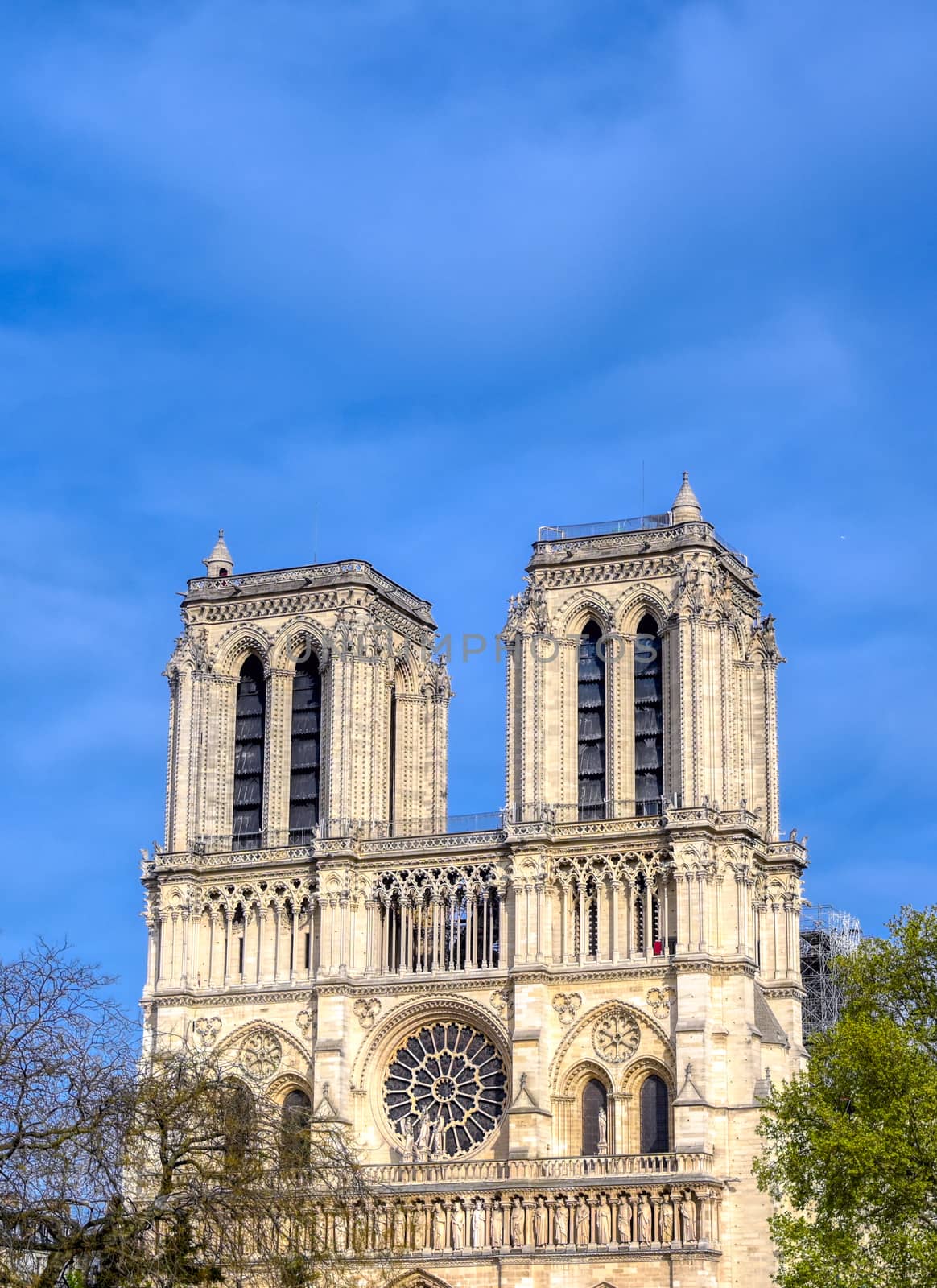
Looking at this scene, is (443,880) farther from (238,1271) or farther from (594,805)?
(238,1271)

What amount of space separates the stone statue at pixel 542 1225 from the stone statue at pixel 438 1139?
407cm

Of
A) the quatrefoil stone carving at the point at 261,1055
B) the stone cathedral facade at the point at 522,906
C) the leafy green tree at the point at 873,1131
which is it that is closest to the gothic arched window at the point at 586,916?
the stone cathedral facade at the point at 522,906

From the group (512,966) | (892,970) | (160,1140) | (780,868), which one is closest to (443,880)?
(512,966)

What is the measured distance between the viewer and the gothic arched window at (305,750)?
75250 millimetres

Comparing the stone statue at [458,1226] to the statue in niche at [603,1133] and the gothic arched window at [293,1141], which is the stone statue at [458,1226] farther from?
the gothic arched window at [293,1141]

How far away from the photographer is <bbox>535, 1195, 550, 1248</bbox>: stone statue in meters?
66.8

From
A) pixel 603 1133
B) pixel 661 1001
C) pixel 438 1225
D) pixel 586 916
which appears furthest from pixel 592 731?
pixel 438 1225

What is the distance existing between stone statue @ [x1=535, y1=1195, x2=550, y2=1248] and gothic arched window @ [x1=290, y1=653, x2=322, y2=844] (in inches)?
547

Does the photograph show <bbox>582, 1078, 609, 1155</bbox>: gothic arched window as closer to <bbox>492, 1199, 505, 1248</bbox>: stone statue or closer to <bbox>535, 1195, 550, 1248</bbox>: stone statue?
<bbox>535, 1195, 550, 1248</bbox>: stone statue

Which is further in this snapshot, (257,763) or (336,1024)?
(257,763)

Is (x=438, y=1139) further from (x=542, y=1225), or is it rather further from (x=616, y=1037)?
(x=616, y=1037)

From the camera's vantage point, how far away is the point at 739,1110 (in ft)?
219

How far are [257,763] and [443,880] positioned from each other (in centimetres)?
785

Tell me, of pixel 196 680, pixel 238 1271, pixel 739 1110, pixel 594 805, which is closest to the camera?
pixel 238 1271
